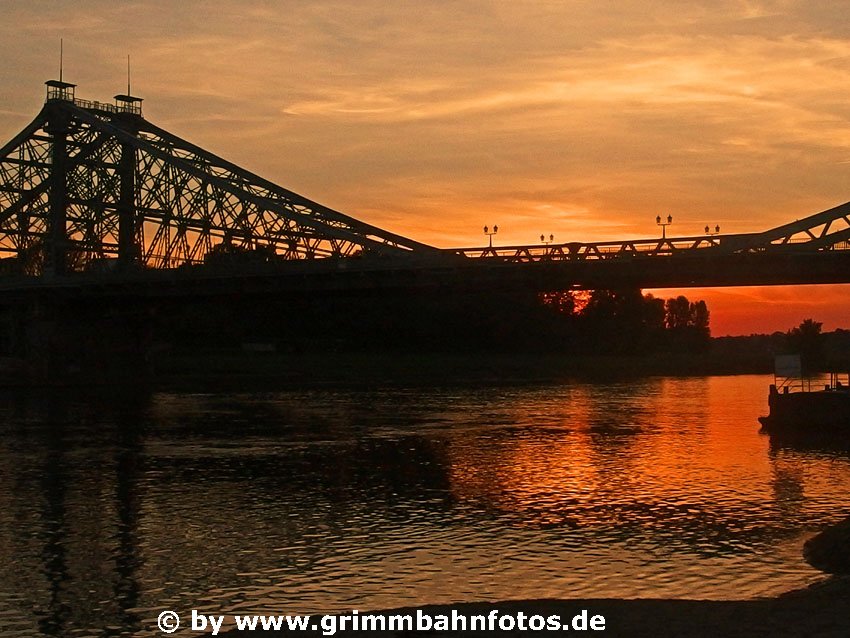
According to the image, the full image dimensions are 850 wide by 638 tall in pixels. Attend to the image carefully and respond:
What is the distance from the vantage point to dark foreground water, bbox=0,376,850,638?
65.4 ft

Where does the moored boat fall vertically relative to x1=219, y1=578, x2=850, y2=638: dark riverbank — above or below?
above

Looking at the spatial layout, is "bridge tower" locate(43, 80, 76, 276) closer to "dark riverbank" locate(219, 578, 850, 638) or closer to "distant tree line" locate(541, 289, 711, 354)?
"distant tree line" locate(541, 289, 711, 354)

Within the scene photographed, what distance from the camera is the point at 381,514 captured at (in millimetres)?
28438

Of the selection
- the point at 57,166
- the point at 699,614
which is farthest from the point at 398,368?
the point at 699,614

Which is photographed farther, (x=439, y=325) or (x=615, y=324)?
(x=615, y=324)

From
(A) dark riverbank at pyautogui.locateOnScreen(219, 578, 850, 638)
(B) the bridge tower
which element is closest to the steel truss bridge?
(B) the bridge tower

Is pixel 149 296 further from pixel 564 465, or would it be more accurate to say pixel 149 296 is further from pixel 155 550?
pixel 155 550

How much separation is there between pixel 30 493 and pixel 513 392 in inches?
2270

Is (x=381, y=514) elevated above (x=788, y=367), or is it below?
below

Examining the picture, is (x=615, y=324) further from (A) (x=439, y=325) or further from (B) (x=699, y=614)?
(B) (x=699, y=614)

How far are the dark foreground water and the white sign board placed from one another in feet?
19.5

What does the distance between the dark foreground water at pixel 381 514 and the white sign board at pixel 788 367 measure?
594 cm

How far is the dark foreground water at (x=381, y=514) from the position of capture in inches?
784

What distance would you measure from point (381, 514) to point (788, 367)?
38539 mm
